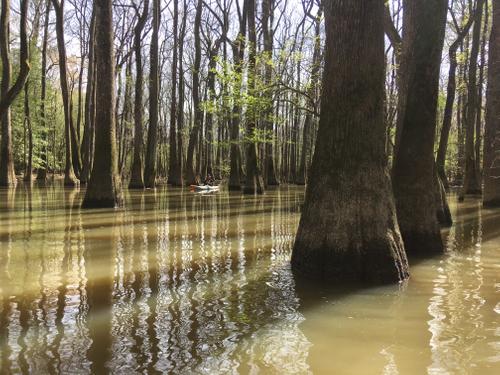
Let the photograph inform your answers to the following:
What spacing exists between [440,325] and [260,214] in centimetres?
899

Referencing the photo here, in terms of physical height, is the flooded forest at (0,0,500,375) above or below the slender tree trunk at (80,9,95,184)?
below

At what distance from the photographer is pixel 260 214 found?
12.8 metres

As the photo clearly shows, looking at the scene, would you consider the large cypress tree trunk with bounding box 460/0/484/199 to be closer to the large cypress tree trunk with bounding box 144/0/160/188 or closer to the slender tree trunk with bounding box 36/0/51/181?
the large cypress tree trunk with bounding box 144/0/160/188

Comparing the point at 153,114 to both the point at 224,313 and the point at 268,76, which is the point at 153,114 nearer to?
the point at 268,76

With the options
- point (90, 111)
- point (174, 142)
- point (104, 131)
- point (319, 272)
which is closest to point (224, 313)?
point (319, 272)

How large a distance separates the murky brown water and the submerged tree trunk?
9.43 metres

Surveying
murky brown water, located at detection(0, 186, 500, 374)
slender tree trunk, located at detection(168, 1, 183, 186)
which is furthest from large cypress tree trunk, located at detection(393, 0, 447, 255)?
slender tree trunk, located at detection(168, 1, 183, 186)

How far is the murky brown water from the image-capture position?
124 inches

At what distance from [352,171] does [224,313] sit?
87.0 inches

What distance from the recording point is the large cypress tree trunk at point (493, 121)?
14133 mm

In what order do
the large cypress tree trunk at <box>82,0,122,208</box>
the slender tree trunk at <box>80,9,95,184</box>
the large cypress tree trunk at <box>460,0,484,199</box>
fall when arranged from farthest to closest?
the slender tree trunk at <box>80,9,95,184</box> < the large cypress tree trunk at <box>460,0,484,199</box> < the large cypress tree trunk at <box>82,0,122,208</box>

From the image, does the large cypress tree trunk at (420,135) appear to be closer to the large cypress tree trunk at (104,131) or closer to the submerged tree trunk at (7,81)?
the large cypress tree trunk at (104,131)

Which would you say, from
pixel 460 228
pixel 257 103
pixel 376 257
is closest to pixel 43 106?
pixel 257 103

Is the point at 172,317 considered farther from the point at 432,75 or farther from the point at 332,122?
the point at 432,75
